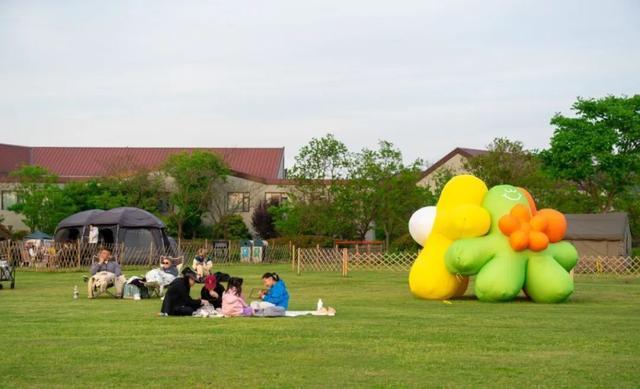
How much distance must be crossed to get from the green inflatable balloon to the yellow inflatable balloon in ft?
0.97

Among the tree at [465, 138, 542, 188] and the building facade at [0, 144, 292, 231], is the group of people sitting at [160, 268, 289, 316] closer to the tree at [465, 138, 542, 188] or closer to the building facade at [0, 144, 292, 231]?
the tree at [465, 138, 542, 188]

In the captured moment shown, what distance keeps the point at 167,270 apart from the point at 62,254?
18486 mm

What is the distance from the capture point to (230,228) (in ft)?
210

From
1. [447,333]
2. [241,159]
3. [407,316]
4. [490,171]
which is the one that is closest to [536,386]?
[447,333]

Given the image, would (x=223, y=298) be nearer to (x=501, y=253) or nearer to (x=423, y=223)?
(x=501, y=253)

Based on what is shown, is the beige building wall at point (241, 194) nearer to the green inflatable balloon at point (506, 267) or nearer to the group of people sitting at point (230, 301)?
the green inflatable balloon at point (506, 267)

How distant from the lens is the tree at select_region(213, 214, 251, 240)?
63.8 m

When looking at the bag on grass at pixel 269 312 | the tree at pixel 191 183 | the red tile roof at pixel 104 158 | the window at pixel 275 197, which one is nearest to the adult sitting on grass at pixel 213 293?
the bag on grass at pixel 269 312

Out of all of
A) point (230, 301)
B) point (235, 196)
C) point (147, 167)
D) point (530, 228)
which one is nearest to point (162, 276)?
point (230, 301)

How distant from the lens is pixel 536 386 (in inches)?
382

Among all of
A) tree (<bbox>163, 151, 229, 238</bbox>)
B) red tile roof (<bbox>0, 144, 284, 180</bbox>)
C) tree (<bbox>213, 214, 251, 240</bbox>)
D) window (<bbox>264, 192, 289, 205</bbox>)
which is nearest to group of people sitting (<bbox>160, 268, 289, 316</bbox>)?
tree (<bbox>163, 151, 229, 238</bbox>)

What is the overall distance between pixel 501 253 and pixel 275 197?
150 feet

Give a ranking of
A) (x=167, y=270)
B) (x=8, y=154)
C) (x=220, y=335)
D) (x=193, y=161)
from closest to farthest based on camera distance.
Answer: (x=220, y=335), (x=167, y=270), (x=193, y=161), (x=8, y=154)

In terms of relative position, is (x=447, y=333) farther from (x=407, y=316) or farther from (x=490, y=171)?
(x=490, y=171)
